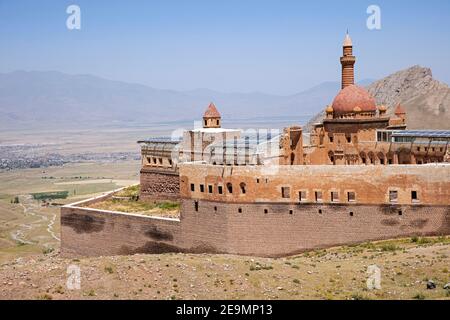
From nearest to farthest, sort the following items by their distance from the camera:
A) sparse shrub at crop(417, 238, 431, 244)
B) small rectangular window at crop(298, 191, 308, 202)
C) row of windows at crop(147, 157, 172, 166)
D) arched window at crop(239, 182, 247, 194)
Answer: sparse shrub at crop(417, 238, 431, 244) < small rectangular window at crop(298, 191, 308, 202) < arched window at crop(239, 182, 247, 194) < row of windows at crop(147, 157, 172, 166)

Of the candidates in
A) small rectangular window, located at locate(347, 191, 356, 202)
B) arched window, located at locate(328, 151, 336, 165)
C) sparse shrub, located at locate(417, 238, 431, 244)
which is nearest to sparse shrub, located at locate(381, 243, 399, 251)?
sparse shrub, located at locate(417, 238, 431, 244)

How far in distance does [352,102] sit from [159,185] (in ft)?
47.7

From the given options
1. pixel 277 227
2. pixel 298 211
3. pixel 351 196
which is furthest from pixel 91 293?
pixel 351 196

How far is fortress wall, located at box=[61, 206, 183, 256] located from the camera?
37938mm

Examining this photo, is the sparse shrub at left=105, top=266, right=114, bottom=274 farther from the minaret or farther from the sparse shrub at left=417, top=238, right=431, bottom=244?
the minaret

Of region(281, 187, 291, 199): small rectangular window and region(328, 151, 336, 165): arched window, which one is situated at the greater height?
region(328, 151, 336, 165): arched window

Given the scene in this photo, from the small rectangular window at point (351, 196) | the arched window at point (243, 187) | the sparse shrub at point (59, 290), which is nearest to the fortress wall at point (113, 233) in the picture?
the arched window at point (243, 187)

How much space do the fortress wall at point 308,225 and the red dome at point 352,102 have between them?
11.2 metres

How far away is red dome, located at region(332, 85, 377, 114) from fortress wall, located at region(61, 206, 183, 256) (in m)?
13.7

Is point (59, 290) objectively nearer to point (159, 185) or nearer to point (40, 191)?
point (159, 185)

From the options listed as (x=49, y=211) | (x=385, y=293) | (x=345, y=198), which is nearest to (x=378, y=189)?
(x=345, y=198)

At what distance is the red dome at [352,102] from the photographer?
43.1 m

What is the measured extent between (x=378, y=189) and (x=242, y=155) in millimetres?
7657

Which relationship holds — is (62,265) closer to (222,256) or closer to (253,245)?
(222,256)
